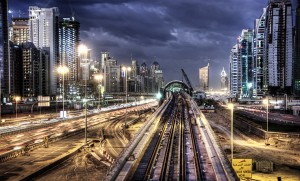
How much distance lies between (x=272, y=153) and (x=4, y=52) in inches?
5818

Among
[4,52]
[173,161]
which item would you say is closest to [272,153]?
[173,161]

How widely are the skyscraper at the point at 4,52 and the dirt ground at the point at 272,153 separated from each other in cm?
12652

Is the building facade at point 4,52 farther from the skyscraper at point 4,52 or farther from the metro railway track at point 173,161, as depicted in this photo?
the metro railway track at point 173,161

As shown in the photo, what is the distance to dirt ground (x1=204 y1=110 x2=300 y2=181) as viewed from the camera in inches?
1281

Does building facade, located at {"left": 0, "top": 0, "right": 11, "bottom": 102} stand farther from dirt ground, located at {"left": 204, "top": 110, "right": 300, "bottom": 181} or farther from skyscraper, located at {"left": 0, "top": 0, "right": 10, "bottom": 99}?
dirt ground, located at {"left": 204, "top": 110, "right": 300, "bottom": 181}

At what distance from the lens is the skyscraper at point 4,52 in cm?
16100

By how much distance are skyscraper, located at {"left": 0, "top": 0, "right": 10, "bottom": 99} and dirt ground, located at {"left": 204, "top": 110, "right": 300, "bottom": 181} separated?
126524 mm

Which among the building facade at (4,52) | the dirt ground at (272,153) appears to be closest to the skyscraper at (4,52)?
the building facade at (4,52)

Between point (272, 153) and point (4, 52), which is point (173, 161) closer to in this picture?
point (272, 153)

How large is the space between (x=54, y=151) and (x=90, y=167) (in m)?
8.33

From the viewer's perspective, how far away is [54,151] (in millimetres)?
40406

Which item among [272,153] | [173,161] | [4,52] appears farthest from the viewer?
[4,52]

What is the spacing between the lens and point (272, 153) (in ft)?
141

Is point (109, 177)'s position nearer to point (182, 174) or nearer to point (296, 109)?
point (182, 174)
